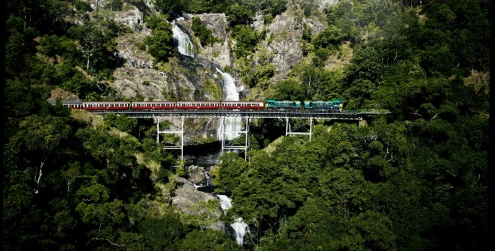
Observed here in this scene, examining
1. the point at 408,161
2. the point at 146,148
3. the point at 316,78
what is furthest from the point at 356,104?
the point at 146,148

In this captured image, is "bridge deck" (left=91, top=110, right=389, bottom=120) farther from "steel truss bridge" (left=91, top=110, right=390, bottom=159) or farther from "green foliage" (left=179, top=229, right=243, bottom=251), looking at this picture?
"green foliage" (left=179, top=229, right=243, bottom=251)

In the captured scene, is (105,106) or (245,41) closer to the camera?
(105,106)

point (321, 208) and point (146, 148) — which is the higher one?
point (146, 148)

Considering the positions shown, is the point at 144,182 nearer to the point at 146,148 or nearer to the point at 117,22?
the point at 146,148

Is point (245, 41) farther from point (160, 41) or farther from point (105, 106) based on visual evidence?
point (105, 106)

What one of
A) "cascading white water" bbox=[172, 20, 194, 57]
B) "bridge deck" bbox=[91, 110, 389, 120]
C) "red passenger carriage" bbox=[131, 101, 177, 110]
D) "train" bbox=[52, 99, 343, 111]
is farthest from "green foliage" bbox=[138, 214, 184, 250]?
"cascading white water" bbox=[172, 20, 194, 57]

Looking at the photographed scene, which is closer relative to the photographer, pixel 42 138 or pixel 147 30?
pixel 42 138

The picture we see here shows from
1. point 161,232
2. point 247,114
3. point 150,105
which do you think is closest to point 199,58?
point 150,105
